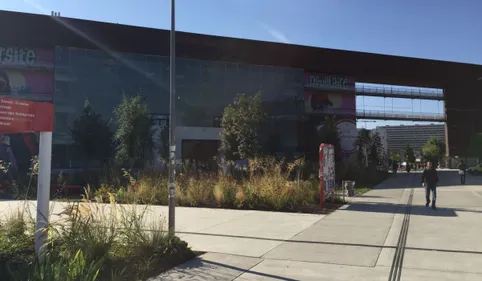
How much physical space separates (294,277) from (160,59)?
38020mm

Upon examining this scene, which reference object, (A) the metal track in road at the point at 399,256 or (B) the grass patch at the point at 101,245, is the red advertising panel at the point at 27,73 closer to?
(B) the grass patch at the point at 101,245

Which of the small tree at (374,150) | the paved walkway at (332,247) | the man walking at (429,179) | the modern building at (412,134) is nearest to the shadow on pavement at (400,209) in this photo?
the paved walkway at (332,247)

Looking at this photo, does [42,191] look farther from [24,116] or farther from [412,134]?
[412,134]

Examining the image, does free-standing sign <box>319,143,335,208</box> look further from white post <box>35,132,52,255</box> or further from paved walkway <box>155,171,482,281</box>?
white post <box>35,132,52,255</box>

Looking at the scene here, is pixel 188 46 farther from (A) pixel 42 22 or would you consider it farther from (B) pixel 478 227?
(B) pixel 478 227

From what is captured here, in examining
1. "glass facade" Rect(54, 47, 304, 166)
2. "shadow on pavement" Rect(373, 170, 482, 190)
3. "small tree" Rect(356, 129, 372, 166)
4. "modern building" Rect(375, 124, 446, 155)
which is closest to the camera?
"shadow on pavement" Rect(373, 170, 482, 190)

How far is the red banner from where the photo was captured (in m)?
5.36

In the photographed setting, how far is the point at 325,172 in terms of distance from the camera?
50.5ft

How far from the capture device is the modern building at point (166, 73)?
3859 centimetres

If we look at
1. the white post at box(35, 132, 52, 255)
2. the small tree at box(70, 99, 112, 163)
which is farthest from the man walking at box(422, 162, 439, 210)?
the small tree at box(70, 99, 112, 163)

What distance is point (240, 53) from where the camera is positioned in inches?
1741

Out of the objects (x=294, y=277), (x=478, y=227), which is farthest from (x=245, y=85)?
(x=294, y=277)

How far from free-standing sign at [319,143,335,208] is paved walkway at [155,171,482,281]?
1909 mm

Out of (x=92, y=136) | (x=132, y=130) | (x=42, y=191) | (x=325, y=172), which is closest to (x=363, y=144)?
(x=132, y=130)
